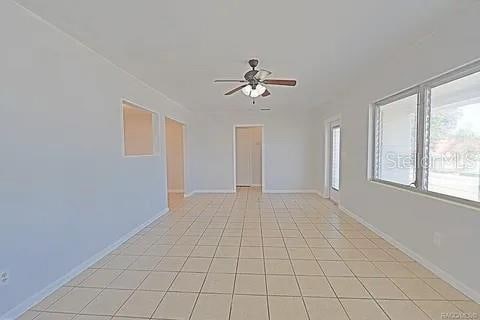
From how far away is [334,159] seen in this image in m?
6.97

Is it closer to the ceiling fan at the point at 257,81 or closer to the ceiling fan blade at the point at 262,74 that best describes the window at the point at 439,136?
the ceiling fan at the point at 257,81

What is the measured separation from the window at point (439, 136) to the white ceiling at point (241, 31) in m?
0.58

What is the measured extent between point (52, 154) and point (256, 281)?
216 centimetres

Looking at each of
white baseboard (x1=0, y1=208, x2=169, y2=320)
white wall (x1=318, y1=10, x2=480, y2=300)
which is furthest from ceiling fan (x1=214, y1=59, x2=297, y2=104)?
white baseboard (x1=0, y1=208, x2=169, y2=320)

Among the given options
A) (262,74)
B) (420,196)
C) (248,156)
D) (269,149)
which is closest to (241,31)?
(262,74)

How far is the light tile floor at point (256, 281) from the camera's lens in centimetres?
221

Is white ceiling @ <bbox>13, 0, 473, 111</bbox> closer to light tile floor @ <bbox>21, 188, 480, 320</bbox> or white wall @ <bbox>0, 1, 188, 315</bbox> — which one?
white wall @ <bbox>0, 1, 188, 315</bbox>

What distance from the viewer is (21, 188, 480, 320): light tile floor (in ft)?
7.26

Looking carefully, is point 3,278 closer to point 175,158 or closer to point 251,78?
point 251,78

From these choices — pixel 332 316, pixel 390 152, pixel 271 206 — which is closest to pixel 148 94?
pixel 271 206

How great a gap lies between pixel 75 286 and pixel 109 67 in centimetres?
246

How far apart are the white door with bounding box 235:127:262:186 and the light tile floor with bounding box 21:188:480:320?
540 centimetres

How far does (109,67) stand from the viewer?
3.57m

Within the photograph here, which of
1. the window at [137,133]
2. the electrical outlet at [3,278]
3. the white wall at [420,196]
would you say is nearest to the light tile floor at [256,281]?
the white wall at [420,196]
